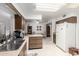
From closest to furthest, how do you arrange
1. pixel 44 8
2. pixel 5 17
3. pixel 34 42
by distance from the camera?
pixel 5 17
pixel 44 8
pixel 34 42

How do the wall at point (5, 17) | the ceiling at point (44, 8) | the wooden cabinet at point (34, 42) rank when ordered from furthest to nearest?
the wooden cabinet at point (34, 42), the ceiling at point (44, 8), the wall at point (5, 17)

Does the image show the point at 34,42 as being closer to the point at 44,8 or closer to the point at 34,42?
the point at 34,42

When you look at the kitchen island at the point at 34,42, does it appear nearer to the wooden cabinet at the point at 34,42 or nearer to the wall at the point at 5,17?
the wooden cabinet at the point at 34,42

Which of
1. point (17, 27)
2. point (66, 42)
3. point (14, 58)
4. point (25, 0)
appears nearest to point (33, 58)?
point (14, 58)

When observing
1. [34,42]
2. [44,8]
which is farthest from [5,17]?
[34,42]

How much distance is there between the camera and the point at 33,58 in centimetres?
87

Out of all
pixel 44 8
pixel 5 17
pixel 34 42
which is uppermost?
pixel 44 8

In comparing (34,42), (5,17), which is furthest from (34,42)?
(5,17)

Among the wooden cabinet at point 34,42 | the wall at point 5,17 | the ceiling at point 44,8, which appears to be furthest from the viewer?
the wooden cabinet at point 34,42

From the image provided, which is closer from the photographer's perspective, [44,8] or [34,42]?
[44,8]

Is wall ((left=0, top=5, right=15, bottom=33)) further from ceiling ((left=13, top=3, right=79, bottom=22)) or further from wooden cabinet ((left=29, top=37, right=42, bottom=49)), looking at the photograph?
wooden cabinet ((left=29, top=37, right=42, bottom=49))

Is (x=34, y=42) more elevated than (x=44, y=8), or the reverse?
(x=44, y=8)

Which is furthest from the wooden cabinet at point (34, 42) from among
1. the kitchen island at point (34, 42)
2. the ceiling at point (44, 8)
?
the ceiling at point (44, 8)

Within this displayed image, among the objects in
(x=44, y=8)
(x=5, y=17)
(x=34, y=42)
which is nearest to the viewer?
(x=5, y=17)
